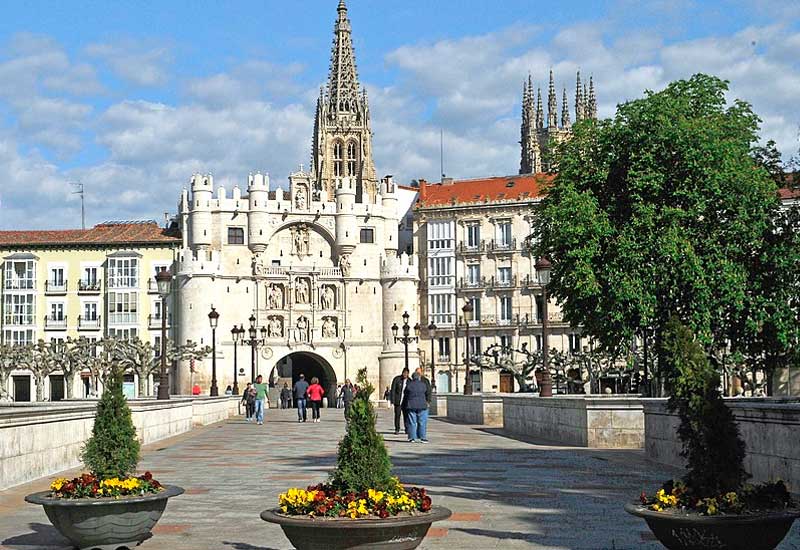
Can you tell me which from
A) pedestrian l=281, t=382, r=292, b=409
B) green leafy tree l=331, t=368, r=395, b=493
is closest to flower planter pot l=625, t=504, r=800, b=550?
green leafy tree l=331, t=368, r=395, b=493

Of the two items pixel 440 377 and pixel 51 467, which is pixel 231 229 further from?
pixel 51 467

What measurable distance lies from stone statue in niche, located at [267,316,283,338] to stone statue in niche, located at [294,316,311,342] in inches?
46.5

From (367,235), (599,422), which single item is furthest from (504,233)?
(599,422)

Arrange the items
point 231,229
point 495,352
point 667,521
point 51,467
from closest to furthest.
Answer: point 667,521
point 51,467
point 495,352
point 231,229

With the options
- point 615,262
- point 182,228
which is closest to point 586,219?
point 615,262

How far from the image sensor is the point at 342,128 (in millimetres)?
106750

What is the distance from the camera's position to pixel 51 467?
17891 millimetres

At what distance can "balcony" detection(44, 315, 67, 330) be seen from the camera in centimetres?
8556

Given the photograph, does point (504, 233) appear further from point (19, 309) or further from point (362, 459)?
point (362, 459)

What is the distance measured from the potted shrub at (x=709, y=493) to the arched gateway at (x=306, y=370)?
243 ft

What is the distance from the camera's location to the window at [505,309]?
8619 centimetres

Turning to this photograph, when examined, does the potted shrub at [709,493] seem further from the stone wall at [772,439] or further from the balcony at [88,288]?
the balcony at [88,288]

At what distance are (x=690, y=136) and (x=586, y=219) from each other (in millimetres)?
3767

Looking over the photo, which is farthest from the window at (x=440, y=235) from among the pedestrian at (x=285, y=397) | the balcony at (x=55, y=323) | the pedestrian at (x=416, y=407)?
the pedestrian at (x=416, y=407)
